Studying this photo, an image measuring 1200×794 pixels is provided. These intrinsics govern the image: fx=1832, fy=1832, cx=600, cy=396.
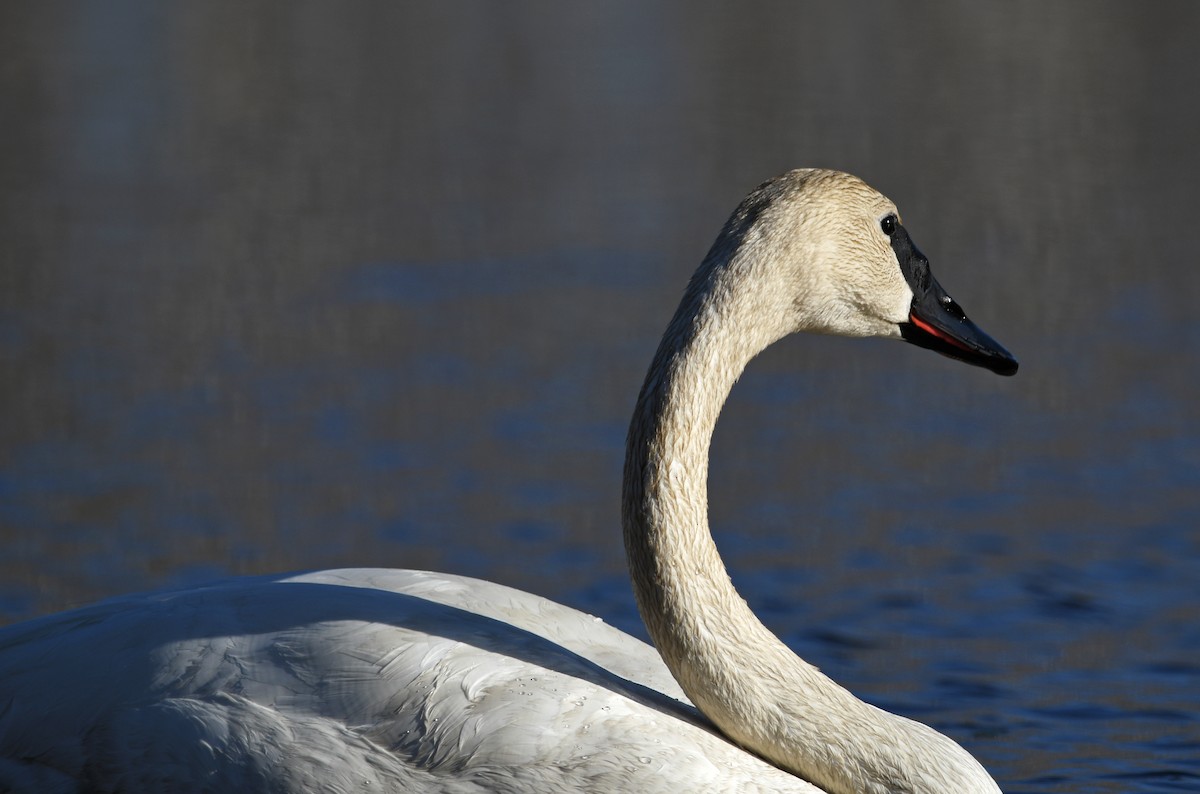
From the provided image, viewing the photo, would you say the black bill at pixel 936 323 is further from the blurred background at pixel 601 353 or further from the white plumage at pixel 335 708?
the blurred background at pixel 601 353

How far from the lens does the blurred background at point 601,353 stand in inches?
260

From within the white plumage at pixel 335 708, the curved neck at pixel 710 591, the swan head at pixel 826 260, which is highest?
the swan head at pixel 826 260

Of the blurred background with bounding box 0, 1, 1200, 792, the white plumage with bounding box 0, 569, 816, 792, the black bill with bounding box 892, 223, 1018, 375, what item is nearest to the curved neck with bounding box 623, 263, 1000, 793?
the white plumage with bounding box 0, 569, 816, 792

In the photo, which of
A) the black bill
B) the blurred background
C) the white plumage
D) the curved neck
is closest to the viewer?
the white plumage

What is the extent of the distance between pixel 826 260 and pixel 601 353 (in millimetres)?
4799

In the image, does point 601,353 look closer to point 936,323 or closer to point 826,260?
point 936,323

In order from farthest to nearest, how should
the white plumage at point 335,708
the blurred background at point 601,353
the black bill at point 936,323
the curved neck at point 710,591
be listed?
the blurred background at point 601,353 → the black bill at point 936,323 → the curved neck at point 710,591 → the white plumage at point 335,708

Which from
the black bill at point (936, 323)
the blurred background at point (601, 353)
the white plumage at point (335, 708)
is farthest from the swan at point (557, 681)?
the blurred background at point (601, 353)

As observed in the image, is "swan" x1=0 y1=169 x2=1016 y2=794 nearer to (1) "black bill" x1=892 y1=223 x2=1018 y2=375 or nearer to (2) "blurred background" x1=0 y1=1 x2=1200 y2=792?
(1) "black bill" x1=892 y1=223 x2=1018 y2=375

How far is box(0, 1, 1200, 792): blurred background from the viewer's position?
660cm

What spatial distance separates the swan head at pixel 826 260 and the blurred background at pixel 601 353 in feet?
5.32

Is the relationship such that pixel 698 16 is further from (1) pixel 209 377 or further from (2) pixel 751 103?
(1) pixel 209 377

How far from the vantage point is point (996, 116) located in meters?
14.0

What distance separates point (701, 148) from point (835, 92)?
234 cm
